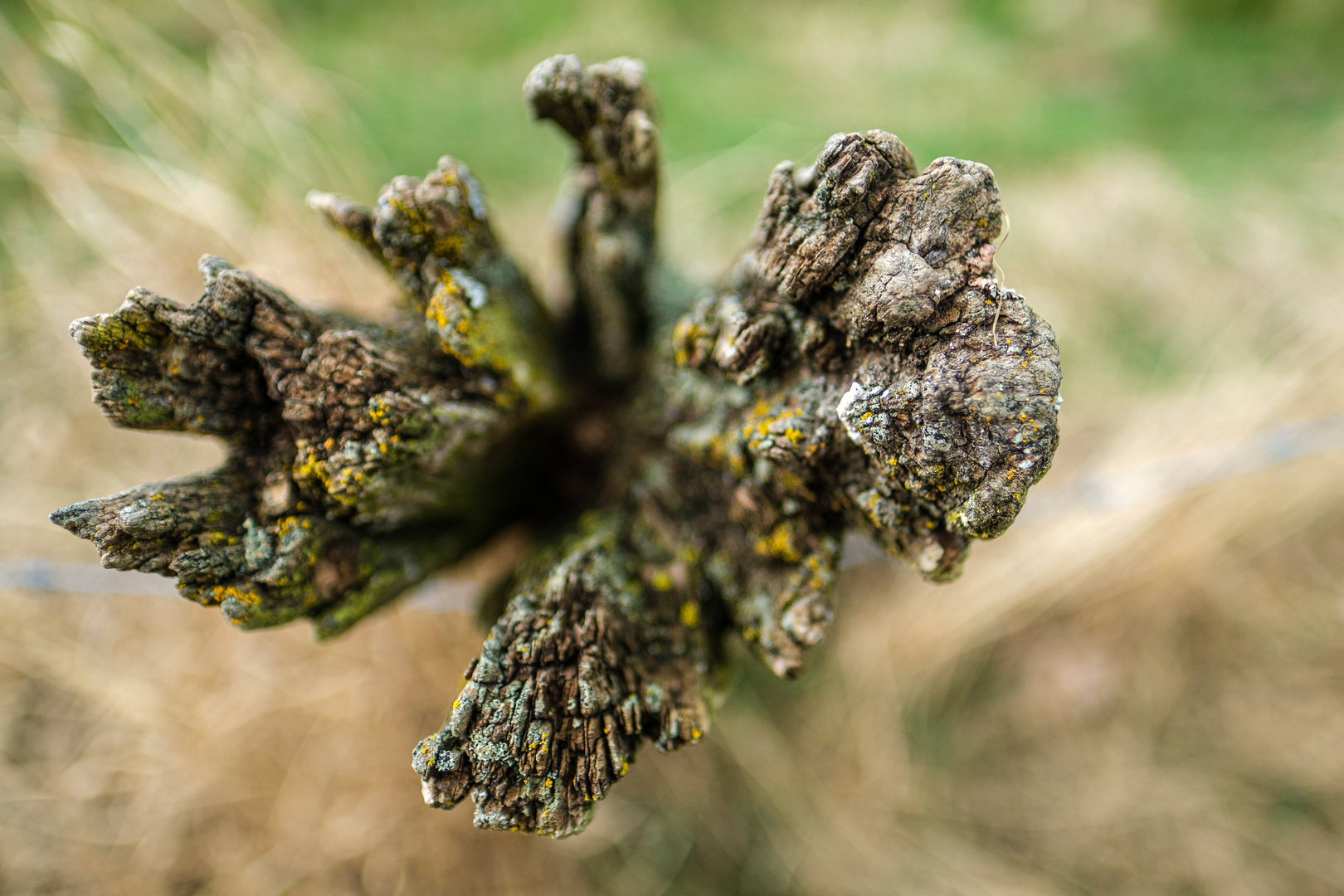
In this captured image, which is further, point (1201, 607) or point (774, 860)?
point (1201, 607)

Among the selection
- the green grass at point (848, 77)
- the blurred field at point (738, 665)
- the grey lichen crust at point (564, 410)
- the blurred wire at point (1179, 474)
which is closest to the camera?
the grey lichen crust at point (564, 410)

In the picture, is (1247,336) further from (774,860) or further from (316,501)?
(316,501)

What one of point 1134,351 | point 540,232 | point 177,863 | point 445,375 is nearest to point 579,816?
point 445,375

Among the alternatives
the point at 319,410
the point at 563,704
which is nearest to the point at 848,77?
the point at 319,410

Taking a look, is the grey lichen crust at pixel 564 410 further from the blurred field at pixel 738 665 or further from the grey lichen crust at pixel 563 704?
the blurred field at pixel 738 665

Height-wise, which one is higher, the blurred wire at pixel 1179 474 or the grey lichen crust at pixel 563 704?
the grey lichen crust at pixel 563 704

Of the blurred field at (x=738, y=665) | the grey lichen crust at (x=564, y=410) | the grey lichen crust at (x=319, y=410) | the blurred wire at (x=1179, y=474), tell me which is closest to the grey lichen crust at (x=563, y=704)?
the grey lichen crust at (x=564, y=410)

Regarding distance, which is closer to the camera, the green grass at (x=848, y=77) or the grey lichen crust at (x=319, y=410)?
the grey lichen crust at (x=319, y=410)
